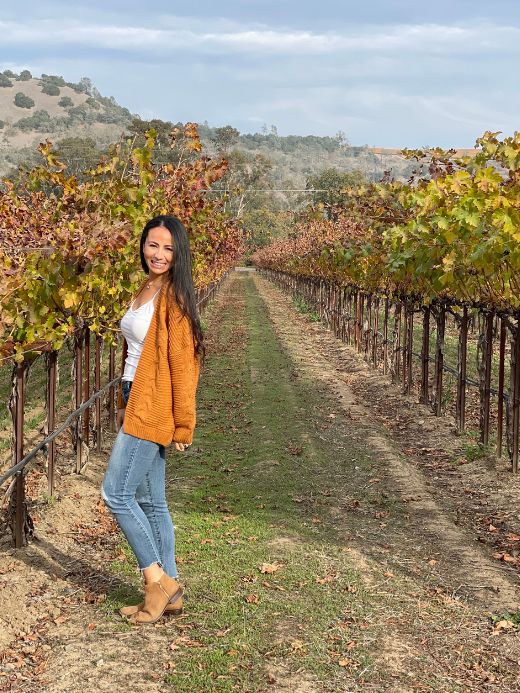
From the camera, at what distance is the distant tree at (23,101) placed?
19025cm

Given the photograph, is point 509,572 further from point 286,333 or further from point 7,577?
point 286,333

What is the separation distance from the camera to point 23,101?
190m

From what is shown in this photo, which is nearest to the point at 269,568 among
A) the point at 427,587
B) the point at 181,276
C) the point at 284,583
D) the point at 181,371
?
the point at 284,583

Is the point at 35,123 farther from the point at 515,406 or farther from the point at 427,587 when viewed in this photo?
the point at 427,587

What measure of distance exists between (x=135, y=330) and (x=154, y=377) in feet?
0.90

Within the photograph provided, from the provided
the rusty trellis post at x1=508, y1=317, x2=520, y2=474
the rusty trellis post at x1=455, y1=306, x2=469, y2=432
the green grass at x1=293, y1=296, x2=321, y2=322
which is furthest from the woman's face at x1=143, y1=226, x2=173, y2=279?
the green grass at x1=293, y1=296, x2=321, y2=322

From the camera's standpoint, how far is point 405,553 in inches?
263

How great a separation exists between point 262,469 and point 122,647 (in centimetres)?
477

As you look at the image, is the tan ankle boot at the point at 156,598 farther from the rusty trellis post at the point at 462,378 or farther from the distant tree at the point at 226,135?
the distant tree at the point at 226,135

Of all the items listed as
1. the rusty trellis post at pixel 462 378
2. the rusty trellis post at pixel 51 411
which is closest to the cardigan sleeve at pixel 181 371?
the rusty trellis post at pixel 51 411

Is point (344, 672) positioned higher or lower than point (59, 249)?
lower

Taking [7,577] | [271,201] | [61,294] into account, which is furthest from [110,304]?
[271,201]

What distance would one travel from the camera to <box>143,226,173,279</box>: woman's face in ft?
15.6

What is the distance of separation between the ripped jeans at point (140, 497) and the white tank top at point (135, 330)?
0.14 metres
